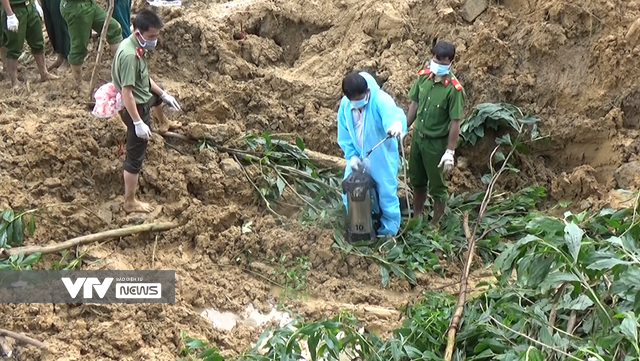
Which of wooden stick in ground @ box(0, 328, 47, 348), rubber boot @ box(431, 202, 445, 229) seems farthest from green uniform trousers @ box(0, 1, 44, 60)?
rubber boot @ box(431, 202, 445, 229)

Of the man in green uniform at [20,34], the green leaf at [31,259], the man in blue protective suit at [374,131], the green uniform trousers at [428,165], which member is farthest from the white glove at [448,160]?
the man in green uniform at [20,34]

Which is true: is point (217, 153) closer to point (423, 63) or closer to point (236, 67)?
point (236, 67)

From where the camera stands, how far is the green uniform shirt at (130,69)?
14.6 ft

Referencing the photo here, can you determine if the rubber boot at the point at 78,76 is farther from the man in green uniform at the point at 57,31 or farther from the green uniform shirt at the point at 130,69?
the green uniform shirt at the point at 130,69

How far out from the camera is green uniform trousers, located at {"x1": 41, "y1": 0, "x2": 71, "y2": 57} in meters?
6.28

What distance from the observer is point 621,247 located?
10.4 feet

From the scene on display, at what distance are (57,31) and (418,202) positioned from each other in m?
3.84

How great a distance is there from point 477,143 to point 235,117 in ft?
A: 7.50

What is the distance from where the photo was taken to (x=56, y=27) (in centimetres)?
639

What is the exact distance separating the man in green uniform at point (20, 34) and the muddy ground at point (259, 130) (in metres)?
0.19

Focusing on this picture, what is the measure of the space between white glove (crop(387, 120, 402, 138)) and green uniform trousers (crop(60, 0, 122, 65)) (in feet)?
9.41

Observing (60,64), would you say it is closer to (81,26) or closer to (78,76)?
(78,76)

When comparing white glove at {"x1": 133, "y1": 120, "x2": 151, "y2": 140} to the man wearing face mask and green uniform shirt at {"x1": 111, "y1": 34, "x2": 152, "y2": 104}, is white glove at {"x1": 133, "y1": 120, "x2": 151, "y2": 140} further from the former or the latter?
green uniform shirt at {"x1": 111, "y1": 34, "x2": 152, "y2": 104}

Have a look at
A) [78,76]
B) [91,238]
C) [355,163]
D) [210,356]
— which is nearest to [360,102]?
[355,163]
